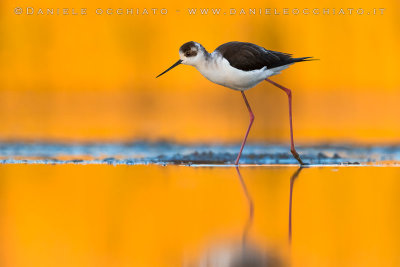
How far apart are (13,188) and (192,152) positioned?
12.2ft

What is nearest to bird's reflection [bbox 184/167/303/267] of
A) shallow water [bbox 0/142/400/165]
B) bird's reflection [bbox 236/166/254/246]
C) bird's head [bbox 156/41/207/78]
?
bird's reflection [bbox 236/166/254/246]

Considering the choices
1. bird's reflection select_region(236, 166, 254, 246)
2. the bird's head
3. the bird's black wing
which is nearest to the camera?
bird's reflection select_region(236, 166, 254, 246)

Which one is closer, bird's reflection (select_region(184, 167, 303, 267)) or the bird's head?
bird's reflection (select_region(184, 167, 303, 267))

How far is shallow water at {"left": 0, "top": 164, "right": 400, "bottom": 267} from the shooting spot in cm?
392

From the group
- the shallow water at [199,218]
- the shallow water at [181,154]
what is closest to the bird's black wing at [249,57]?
the shallow water at [181,154]

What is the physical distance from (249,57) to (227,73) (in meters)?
0.25

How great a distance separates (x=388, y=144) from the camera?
33.2 ft

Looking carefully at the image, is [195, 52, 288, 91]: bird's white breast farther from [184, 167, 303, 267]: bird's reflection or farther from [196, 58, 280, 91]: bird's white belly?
[184, 167, 303, 267]: bird's reflection

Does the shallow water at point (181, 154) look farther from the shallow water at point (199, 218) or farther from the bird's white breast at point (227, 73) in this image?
the shallow water at point (199, 218)

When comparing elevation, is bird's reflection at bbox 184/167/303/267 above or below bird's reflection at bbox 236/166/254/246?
above

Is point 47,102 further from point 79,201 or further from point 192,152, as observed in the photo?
point 79,201

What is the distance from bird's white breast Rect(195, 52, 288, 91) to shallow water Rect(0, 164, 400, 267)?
122 centimetres

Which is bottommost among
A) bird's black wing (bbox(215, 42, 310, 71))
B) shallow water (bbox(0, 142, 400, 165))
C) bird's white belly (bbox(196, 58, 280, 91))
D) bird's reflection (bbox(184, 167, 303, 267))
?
shallow water (bbox(0, 142, 400, 165))

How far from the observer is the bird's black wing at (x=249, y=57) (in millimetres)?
8172
